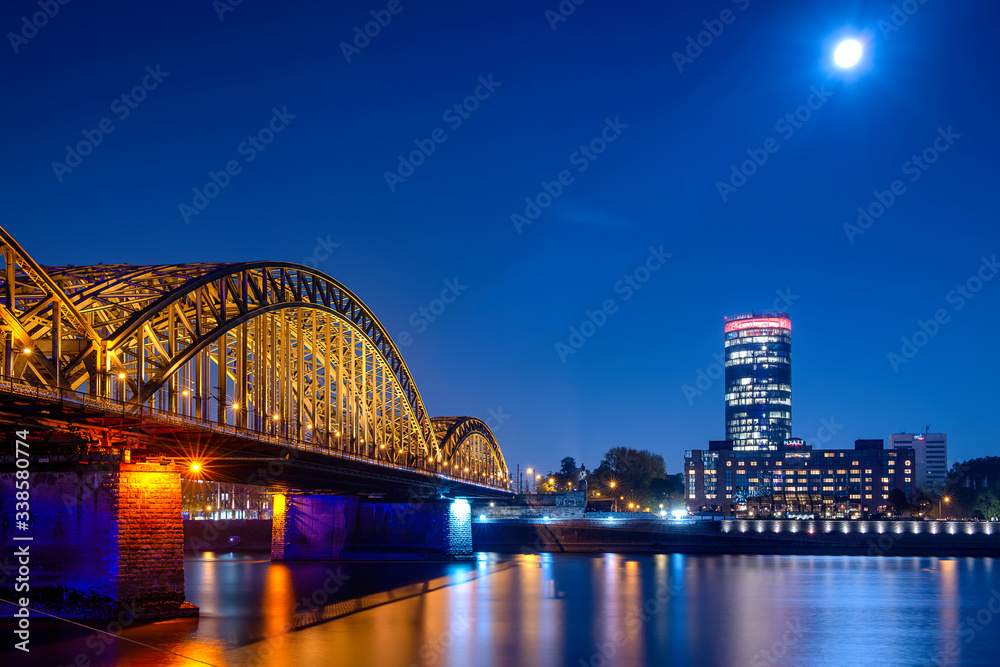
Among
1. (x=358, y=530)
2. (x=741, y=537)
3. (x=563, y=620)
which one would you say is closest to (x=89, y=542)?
(x=563, y=620)

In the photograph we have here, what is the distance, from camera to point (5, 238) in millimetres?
40969

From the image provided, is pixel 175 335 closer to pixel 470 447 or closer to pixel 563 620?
pixel 563 620

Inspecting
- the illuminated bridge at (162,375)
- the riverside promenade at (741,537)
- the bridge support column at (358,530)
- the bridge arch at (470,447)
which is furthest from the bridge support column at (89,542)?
the riverside promenade at (741,537)

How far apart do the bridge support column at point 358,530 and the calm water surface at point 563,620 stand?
23.7 feet

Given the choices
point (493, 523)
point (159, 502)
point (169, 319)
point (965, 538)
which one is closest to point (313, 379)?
point (169, 319)

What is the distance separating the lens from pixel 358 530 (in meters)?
107

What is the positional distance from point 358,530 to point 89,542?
211ft

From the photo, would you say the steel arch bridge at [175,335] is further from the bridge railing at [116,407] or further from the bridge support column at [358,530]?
the bridge support column at [358,530]

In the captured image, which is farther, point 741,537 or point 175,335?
point 741,537

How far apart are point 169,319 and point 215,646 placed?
16893 mm

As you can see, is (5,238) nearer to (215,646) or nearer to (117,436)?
(117,436)

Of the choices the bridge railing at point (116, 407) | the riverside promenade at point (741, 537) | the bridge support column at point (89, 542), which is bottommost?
the riverside promenade at point (741, 537)

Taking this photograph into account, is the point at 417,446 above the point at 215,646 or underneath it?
above

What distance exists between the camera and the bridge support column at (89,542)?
4372 centimetres
